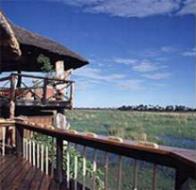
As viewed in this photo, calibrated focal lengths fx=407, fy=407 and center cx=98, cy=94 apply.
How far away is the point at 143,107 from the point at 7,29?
898 inches

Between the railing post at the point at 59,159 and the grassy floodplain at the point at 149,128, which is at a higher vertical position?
the railing post at the point at 59,159

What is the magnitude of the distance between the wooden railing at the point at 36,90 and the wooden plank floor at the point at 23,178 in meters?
4.23

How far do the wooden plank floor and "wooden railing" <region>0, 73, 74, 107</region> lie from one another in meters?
4.23

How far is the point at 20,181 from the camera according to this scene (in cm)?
328

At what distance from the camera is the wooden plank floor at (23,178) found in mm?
3096

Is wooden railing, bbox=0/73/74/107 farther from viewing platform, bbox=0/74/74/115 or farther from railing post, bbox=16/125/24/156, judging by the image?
railing post, bbox=16/125/24/156

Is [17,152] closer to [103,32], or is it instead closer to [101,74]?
[103,32]

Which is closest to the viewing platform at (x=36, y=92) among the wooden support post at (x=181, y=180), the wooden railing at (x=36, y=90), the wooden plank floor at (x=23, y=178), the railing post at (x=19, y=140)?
the wooden railing at (x=36, y=90)

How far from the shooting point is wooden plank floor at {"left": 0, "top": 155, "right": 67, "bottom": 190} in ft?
10.2

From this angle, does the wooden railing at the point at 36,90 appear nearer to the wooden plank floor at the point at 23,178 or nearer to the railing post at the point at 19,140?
the railing post at the point at 19,140

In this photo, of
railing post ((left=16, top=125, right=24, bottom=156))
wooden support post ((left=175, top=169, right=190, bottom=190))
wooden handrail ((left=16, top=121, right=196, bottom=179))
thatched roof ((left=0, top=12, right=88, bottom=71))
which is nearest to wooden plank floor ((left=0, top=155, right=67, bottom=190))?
railing post ((left=16, top=125, right=24, bottom=156))

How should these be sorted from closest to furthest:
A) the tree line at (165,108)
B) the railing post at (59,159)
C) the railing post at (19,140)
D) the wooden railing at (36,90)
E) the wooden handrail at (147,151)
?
the wooden handrail at (147,151)
the railing post at (59,159)
the railing post at (19,140)
the wooden railing at (36,90)
the tree line at (165,108)

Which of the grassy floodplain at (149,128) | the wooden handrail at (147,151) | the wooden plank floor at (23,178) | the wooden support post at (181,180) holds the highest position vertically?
the wooden handrail at (147,151)

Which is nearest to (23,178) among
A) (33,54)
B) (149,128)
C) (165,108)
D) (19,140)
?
(19,140)
